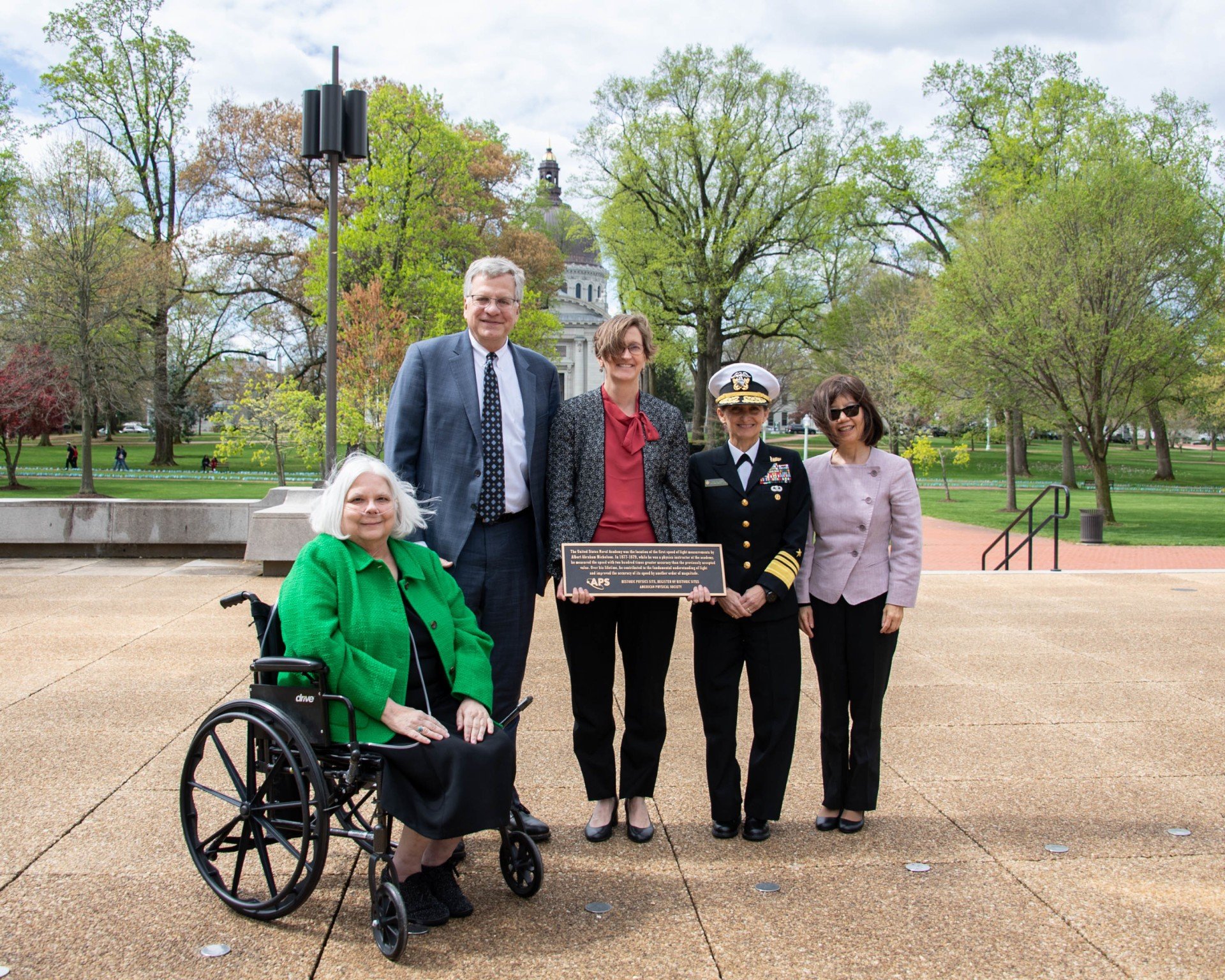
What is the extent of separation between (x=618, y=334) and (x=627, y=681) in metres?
1.25

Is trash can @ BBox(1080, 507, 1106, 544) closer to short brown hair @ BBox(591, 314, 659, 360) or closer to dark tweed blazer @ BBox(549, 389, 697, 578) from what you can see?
dark tweed blazer @ BBox(549, 389, 697, 578)

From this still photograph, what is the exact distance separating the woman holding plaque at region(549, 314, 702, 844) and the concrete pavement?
300 mm

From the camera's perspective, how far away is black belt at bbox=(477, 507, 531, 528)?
11.6ft

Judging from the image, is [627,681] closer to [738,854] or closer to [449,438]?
[738,854]

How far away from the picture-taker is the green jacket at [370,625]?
2.91 m

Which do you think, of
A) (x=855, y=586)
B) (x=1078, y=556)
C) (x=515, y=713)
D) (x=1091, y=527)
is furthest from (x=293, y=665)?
(x=1091, y=527)

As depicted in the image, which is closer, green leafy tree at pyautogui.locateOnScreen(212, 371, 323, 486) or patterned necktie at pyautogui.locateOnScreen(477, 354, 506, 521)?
patterned necktie at pyautogui.locateOnScreen(477, 354, 506, 521)

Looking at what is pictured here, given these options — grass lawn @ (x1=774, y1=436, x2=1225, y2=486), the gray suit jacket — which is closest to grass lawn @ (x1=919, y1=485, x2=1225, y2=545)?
grass lawn @ (x1=774, y1=436, x2=1225, y2=486)

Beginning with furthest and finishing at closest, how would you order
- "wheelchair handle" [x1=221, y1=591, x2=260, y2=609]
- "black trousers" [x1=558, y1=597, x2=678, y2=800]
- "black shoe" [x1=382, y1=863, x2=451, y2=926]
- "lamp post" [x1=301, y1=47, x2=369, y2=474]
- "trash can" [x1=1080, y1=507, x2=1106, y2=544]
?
1. "trash can" [x1=1080, y1=507, x2=1106, y2=544]
2. "lamp post" [x1=301, y1=47, x2=369, y2=474]
3. "black trousers" [x1=558, y1=597, x2=678, y2=800]
4. "wheelchair handle" [x1=221, y1=591, x2=260, y2=609]
5. "black shoe" [x1=382, y1=863, x2=451, y2=926]

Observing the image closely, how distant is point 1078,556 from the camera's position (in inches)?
613

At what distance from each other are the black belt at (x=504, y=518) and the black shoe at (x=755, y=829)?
141 cm

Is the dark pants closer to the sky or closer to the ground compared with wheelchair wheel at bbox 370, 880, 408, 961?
closer to the sky

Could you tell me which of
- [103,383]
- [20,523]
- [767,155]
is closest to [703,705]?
[20,523]

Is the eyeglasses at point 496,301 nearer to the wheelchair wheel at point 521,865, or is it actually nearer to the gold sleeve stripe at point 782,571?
the gold sleeve stripe at point 782,571
